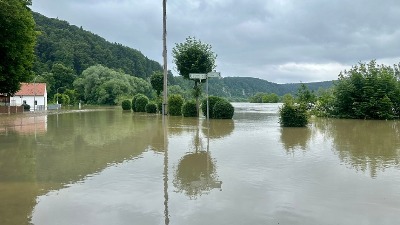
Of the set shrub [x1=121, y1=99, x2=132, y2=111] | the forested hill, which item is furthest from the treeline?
the forested hill

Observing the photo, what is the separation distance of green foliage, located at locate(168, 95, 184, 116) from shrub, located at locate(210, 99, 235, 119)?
5796 millimetres

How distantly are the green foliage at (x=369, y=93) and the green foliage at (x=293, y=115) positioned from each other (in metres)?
10.8

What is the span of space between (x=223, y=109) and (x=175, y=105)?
6.83 meters

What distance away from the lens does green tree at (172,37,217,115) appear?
31609 millimetres

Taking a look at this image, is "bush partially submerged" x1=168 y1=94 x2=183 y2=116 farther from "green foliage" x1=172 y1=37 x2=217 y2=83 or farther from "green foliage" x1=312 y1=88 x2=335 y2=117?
"green foliage" x1=312 y1=88 x2=335 y2=117

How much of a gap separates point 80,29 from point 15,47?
11968 centimetres

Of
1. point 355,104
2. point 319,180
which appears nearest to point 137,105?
point 355,104

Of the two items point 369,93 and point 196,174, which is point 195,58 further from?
point 196,174

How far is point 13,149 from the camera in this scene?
1244 centimetres

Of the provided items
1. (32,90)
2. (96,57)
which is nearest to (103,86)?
(32,90)

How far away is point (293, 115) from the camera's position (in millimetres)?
20656

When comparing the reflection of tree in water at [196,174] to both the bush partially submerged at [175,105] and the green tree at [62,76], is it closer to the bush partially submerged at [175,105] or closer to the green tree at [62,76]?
the bush partially submerged at [175,105]

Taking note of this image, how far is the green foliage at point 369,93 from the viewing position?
93.4 feet

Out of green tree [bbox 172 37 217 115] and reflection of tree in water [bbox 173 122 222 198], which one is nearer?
reflection of tree in water [bbox 173 122 222 198]
